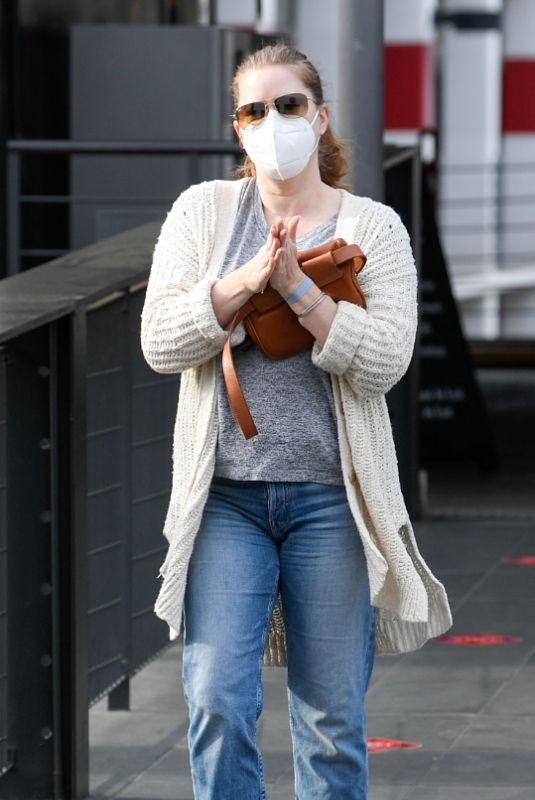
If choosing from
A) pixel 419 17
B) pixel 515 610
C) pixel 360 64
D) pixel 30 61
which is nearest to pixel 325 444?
pixel 360 64

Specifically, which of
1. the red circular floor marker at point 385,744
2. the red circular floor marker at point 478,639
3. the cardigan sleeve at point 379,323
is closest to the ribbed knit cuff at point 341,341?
the cardigan sleeve at point 379,323

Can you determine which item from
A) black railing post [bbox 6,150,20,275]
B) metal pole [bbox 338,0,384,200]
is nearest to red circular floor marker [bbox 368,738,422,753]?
metal pole [bbox 338,0,384,200]

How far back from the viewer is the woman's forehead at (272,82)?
146 inches

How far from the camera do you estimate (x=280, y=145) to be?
11.9ft

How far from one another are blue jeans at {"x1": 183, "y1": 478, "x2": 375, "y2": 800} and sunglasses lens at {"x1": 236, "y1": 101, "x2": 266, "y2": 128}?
0.69 meters

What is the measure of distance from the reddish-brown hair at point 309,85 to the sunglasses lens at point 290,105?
55 millimetres

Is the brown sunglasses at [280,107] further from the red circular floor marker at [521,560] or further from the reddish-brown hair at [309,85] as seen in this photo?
the red circular floor marker at [521,560]

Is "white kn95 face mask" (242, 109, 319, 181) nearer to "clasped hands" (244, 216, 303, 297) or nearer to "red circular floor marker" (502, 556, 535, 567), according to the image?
"clasped hands" (244, 216, 303, 297)

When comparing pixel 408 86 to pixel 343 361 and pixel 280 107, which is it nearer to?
pixel 280 107

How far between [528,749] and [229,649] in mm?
1973

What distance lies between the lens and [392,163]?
884 centimetres

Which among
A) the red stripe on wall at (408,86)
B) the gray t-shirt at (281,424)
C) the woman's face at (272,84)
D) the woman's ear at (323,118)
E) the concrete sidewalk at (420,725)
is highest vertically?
the red stripe on wall at (408,86)

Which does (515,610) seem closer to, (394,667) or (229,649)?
(394,667)

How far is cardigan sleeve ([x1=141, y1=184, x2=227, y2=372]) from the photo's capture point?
3631mm
